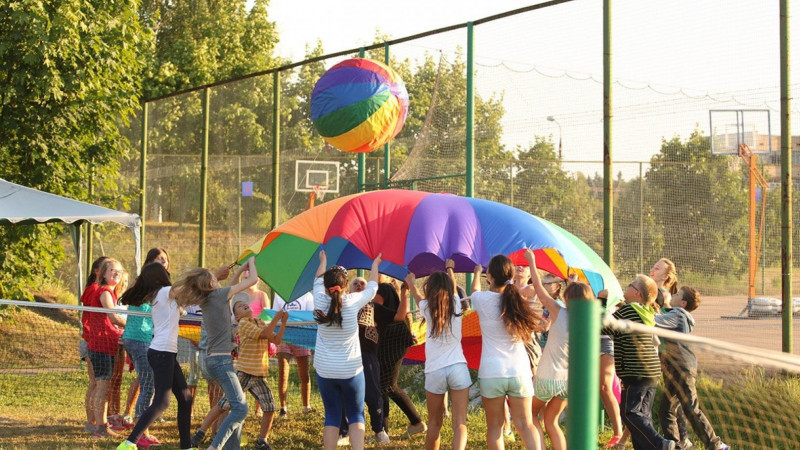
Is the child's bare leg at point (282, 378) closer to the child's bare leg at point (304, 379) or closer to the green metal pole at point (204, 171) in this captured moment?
the child's bare leg at point (304, 379)

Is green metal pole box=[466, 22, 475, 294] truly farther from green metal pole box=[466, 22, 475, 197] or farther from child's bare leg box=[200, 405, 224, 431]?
child's bare leg box=[200, 405, 224, 431]

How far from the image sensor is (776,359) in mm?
3646

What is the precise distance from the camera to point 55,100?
15812mm

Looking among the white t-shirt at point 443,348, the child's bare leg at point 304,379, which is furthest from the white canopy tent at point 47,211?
the white t-shirt at point 443,348

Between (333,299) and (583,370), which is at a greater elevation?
(583,370)

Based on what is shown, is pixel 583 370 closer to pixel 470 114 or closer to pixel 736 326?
pixel 470 114

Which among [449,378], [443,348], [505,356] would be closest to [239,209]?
[443,348]

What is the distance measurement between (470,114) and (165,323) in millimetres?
5115

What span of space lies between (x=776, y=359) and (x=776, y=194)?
26.8 ft

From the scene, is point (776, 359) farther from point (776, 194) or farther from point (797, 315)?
point (776, 194)

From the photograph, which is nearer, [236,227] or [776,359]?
[776,359]

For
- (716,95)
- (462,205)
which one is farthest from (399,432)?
(716,95)

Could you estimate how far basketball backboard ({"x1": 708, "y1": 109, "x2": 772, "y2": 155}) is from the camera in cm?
1049

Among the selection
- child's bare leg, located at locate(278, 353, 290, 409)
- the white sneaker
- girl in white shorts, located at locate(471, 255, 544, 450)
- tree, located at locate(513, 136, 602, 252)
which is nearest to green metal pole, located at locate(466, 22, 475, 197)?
tree, located at locate(513, 136, 602, 252)
